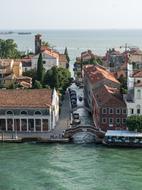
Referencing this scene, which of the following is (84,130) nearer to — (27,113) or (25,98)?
(27,113)

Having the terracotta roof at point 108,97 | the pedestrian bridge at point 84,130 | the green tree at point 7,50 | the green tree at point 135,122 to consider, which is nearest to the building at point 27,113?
the pedestrian bridge at point 84,130

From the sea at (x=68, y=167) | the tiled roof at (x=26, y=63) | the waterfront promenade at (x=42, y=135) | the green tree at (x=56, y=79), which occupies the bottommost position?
the sea at (x=68, y=167)

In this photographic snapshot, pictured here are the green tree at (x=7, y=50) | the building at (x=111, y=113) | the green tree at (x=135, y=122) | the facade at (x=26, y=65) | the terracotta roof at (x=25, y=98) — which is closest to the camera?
the green tree at (x=135, y=122)

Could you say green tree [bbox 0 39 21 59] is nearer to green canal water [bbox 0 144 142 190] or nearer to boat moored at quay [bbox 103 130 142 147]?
green canal water [bbox 0 144 142 190]

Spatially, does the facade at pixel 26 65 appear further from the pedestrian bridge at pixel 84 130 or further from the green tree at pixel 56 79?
the pedestrian bridge at pixel 84 130

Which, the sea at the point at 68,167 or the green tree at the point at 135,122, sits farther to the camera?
the green tree at the point at 135,122

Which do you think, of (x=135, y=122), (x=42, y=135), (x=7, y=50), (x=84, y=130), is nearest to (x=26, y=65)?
(x=7, y=50)

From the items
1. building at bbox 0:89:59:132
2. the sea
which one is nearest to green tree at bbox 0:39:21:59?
building at bbox 0:89:59:132

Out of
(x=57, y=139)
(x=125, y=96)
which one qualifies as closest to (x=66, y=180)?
(x=57, y=139)
